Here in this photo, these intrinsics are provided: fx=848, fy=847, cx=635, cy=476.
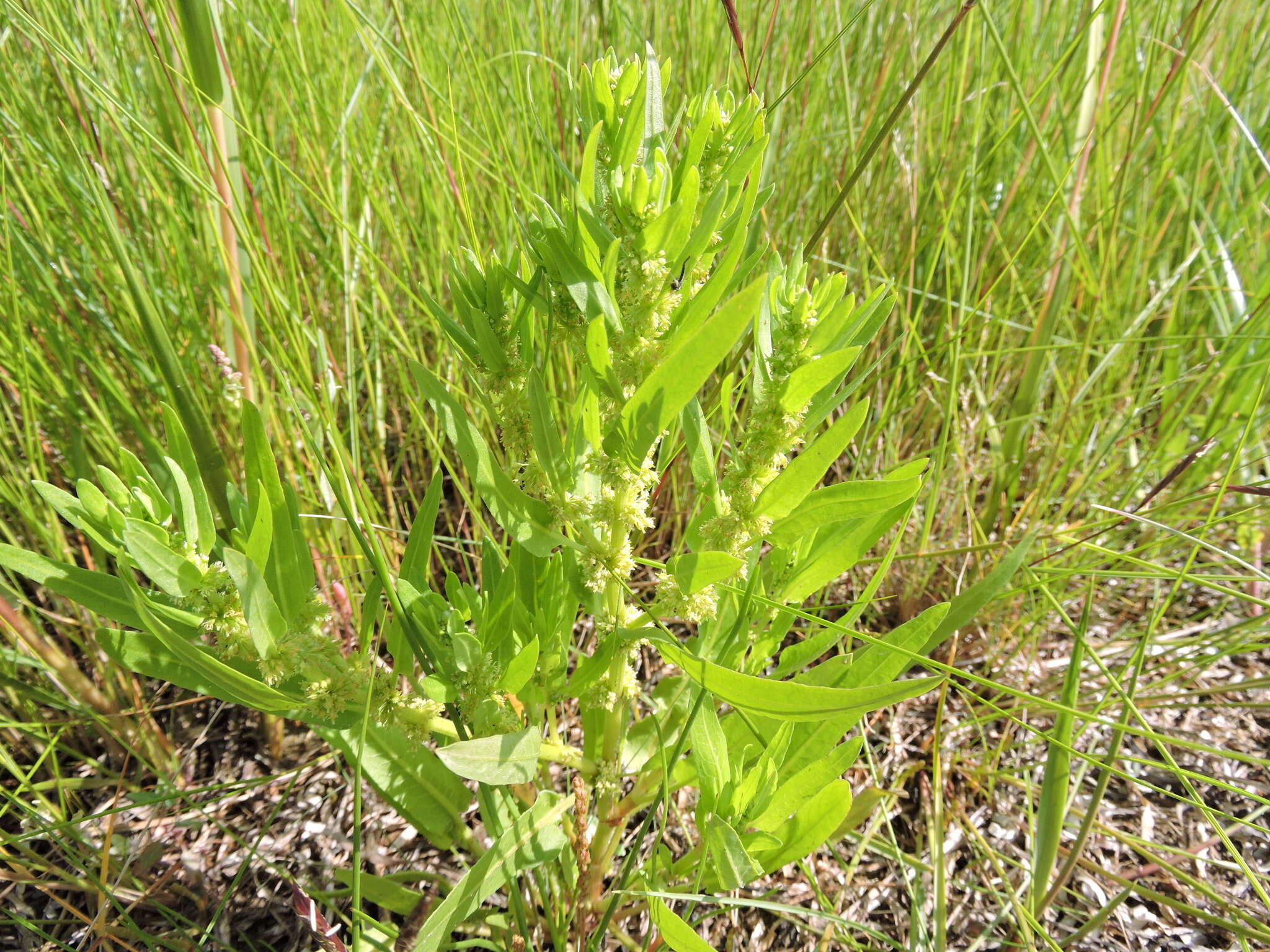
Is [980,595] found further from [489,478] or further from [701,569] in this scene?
[489,478]

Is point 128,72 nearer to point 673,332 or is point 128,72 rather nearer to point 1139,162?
point 673,332

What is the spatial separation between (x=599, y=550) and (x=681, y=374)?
22 cm

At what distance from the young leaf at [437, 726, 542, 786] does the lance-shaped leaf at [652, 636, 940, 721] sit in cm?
15

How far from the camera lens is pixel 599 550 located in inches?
31.2

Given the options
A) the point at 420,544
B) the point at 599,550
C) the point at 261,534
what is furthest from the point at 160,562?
the point at 599,550

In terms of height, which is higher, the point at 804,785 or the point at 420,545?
the point at 420,545

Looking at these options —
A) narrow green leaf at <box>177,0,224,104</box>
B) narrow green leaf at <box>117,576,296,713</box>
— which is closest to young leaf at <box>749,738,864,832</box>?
narrow green leaf at <box>117,576,296,713</box>

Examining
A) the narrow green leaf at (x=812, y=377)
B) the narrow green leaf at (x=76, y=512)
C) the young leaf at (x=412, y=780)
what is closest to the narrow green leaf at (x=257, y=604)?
the narrow green leaf at (x=76, y=512)

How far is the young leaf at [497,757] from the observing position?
690 millimetres

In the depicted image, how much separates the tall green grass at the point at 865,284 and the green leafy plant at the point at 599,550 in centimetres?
29

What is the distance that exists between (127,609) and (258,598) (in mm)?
159

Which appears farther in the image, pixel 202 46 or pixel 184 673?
pixel 202 46

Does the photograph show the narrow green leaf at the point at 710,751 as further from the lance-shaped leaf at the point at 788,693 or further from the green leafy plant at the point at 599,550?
the lance-shaped leaf at the point at 788,693

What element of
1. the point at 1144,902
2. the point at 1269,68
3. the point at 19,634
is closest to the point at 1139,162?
the point at 1269,68
